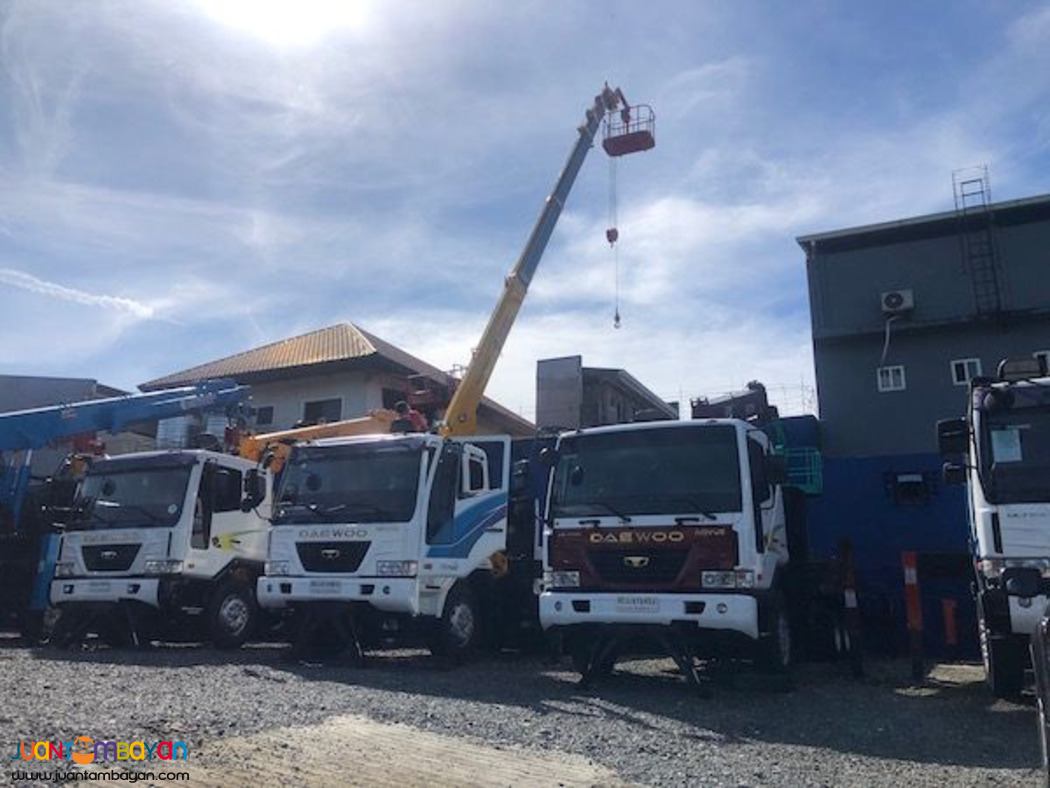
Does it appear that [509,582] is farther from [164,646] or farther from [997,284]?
[997,284]

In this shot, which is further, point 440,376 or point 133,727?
point 440,376

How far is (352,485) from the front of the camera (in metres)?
10.1

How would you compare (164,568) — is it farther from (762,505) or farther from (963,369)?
(963,369)

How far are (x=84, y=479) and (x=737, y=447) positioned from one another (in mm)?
9034

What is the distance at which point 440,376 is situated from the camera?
25203mm

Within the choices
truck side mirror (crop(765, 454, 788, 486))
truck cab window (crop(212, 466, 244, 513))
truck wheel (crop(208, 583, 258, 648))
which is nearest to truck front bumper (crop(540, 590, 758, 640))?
truck side mirror (crop(765, 454, 788, 486))

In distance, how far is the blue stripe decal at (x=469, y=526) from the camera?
32.7 feet

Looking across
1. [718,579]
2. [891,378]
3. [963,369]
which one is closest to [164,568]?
[718,579]

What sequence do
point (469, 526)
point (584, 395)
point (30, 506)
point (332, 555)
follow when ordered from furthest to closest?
point (584, 395)
point (30, 506)
point (469, 526)
point (332, 555)

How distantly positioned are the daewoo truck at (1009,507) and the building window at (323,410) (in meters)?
18.1

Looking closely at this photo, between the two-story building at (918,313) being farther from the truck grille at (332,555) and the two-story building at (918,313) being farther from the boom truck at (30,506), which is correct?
the boom truck at (30,506)

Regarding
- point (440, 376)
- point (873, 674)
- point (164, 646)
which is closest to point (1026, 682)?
point (873, 674)

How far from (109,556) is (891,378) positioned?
61.7ft

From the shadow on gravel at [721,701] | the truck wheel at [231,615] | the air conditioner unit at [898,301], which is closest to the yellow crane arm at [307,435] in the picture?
the truck wheel at [231,615]
